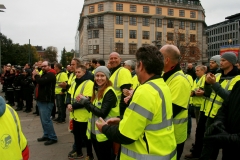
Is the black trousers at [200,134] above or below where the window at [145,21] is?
below

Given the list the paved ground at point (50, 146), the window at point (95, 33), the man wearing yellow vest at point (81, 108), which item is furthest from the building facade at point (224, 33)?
the man wearing yellow vest at point (81, 108)

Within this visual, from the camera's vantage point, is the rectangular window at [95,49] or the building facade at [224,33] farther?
the building facade at [224,33]

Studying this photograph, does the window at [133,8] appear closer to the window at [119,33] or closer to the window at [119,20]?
the window at [119,20]

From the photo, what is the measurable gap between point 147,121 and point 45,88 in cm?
487

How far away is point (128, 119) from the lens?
217 centimetres

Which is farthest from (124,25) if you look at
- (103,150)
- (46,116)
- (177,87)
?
(177,87)

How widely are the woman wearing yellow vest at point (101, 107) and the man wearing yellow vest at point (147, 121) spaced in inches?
61.4

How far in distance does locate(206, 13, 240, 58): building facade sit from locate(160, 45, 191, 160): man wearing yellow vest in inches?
3689

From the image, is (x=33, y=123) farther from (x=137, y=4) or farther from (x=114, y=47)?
(x=137, y=4)

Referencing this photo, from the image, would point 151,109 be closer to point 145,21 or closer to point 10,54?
point 145,21

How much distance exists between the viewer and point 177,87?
130 inches

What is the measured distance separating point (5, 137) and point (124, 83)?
130 inches

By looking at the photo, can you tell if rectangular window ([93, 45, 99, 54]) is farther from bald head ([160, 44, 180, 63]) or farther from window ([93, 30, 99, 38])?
bald head ([160, 44, 180, 63])

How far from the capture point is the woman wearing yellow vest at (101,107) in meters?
4.01
